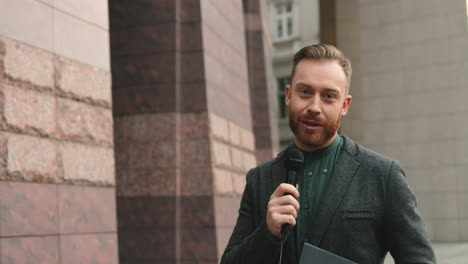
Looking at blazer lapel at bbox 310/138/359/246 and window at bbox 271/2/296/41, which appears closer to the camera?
blazer lapel at bbox 310/138/359/246

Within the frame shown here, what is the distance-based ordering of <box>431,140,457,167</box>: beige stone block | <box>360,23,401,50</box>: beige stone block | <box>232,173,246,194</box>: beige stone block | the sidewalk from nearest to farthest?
<box>232,173,246,194</box>: beige stone block
the sidewalk
<box>431,140,457,167</box>: beige stone block
<box>360,23,401,50</box>: beige stone block

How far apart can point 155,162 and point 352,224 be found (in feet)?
22.5

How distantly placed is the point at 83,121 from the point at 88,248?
128cm

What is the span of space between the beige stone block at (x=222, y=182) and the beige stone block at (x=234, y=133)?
667mm

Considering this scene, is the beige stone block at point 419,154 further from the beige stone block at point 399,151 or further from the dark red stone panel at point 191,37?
the dark red stone panel at point 191,37

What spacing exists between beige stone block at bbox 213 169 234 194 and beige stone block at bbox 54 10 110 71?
2982 mm

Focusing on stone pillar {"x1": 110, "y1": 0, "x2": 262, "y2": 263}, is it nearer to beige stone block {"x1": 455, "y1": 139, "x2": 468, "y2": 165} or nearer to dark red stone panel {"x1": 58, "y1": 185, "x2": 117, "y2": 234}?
dark red stone panel {"x1": 58, "y1": 185, "x2": 117, "y2": 234}

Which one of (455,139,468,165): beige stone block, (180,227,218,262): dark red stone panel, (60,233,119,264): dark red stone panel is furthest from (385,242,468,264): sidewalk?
(60,233,119,264): dark red stone panel

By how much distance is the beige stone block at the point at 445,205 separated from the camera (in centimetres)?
1905

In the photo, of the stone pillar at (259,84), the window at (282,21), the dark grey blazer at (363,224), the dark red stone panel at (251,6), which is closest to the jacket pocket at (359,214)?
the dark grey blazer at (363,224)

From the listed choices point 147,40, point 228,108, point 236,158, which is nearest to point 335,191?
point 147,40

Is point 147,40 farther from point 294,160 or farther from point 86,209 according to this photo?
point 294,160

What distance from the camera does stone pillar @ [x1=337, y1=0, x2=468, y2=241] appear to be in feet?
62.4

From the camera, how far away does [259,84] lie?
14.0m
